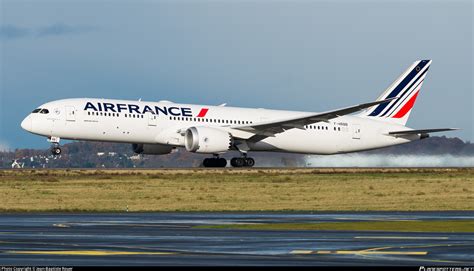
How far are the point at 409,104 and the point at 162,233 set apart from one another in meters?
47.2

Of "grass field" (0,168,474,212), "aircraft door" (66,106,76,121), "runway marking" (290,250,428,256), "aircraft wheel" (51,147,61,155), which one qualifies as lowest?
"runway marking" (290,250,428,256)

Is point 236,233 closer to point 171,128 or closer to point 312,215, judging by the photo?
point 312,215

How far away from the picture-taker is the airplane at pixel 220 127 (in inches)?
2339

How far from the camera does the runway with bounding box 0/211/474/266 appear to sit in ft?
66.0

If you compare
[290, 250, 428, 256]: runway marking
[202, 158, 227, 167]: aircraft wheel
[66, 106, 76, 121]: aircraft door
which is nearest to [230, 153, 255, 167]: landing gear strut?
[202, 158, 227, 167]: aircraft wheel

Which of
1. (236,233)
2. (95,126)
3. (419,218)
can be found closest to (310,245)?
(236,233)

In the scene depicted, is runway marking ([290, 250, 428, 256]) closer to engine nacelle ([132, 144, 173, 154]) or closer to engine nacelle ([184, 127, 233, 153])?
engine nacelle ([184, 127, 233, 153])

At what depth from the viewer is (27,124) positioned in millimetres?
60344

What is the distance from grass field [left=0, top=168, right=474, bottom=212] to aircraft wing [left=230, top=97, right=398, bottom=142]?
2568 millimetres

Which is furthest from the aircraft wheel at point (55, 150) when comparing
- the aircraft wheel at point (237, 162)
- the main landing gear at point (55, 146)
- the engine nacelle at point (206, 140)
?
the aircraft wheel at point (237, 162)

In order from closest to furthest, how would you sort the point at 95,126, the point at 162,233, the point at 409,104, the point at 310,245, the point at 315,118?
the point at 310,245 < the point at 162,233 < the point at 95,126 < the point at 315,118 < the point at 409,104

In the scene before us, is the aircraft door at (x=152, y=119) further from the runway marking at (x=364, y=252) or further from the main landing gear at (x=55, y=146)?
the runway marking at (x=364, y=252)

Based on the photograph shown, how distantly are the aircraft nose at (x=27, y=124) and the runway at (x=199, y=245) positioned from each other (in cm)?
2848

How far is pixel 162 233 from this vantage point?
87.1 feet
